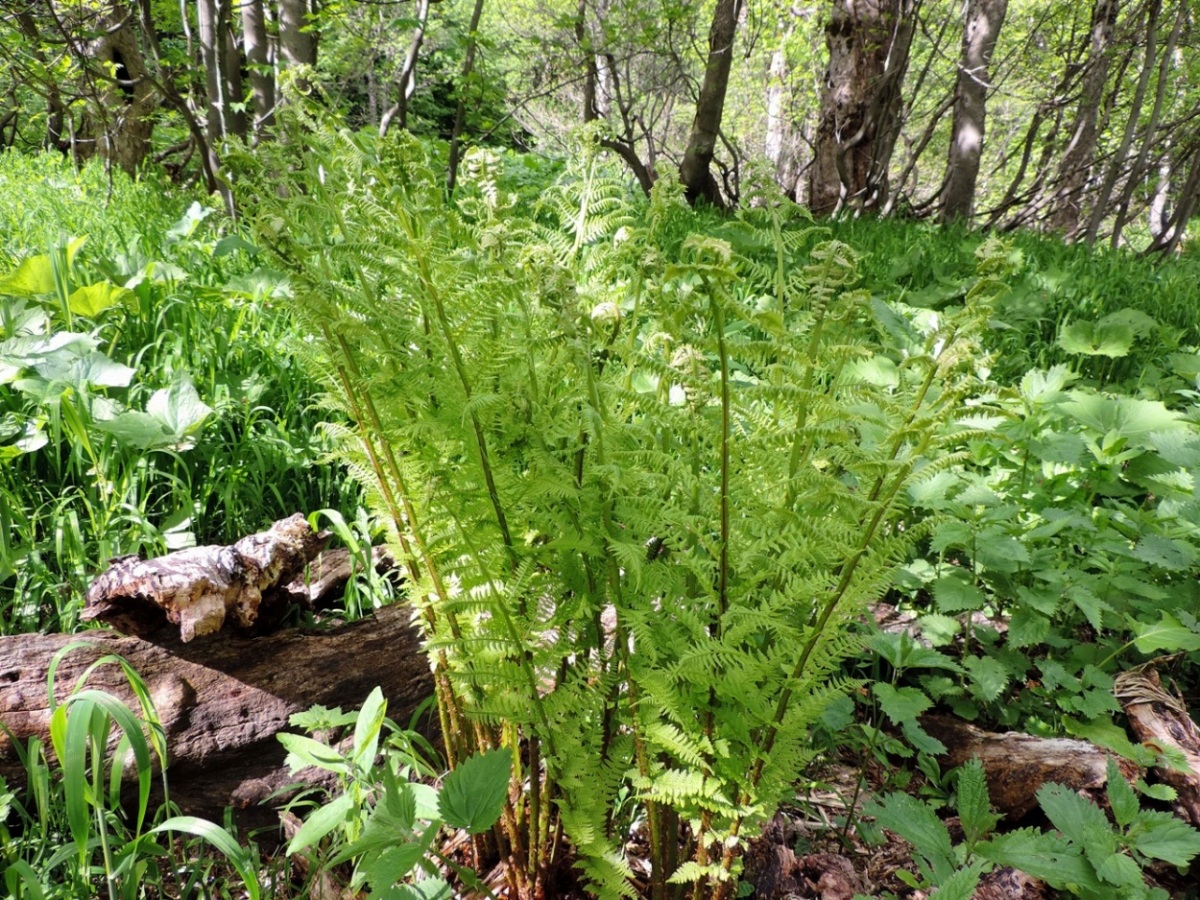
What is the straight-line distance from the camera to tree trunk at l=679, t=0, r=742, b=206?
20.8ft

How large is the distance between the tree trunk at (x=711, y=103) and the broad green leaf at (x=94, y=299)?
15.6ft

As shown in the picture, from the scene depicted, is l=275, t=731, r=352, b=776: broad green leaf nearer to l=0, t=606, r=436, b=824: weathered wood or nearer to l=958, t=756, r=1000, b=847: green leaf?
l=0, t=606, r=436, b=824: weathered wood

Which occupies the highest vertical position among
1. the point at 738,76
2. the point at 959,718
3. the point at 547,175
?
the point at 738,76

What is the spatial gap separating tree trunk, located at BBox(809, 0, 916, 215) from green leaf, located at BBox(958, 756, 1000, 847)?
240 inches

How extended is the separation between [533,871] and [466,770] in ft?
1.26

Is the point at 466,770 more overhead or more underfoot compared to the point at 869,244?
more underfoot

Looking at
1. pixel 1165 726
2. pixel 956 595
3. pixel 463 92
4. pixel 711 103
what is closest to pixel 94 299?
pixel 956 595

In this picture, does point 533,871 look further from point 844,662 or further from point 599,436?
point 844,662

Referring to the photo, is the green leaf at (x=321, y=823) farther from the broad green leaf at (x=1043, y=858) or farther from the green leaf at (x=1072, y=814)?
the green leaf at (x=1072, y=814)

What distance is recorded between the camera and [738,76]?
19.7 m

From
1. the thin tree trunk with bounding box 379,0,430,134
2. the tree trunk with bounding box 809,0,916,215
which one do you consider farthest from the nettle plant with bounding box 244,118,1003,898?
the tree trunk with bounding box 809,0,916,215

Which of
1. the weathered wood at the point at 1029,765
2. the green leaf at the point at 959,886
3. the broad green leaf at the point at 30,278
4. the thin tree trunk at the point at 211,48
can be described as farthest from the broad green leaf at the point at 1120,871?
the thin tree trunk at the point at 211,48

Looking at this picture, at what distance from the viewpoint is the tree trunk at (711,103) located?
6.34 metres

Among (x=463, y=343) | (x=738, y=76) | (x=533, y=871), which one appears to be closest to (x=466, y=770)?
(x=533, y=871)
